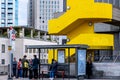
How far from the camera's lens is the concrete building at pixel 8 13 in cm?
15988

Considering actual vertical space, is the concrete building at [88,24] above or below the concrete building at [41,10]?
below

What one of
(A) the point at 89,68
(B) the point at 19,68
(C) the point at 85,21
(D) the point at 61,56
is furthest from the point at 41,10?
(D) the point at 61,56

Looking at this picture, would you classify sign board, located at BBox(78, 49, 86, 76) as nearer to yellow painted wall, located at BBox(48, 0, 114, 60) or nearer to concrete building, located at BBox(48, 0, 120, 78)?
concrete building, located at BBox(48, 0, 120, 78)

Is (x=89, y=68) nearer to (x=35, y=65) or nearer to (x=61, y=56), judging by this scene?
(x=61, y=56)

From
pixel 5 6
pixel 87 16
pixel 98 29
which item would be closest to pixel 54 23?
pixel 87 16

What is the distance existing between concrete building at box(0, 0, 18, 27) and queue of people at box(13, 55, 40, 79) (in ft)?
423

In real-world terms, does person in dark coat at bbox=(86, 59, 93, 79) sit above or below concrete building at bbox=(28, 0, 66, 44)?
below

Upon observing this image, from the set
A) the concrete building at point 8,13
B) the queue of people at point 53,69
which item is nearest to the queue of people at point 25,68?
the queue of people at point 53,69

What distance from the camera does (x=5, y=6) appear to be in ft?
525

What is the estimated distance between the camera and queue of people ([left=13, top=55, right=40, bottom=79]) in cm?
2802

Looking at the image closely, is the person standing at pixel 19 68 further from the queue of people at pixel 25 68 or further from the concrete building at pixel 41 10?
the concrete building at pixel 41 10

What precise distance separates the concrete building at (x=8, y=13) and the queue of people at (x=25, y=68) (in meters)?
129

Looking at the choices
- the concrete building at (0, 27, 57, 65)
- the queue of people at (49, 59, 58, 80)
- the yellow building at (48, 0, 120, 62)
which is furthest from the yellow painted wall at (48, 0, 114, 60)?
the concrete building at (0, 27, 57, 65)

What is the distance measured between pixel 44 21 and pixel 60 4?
11313 mm
